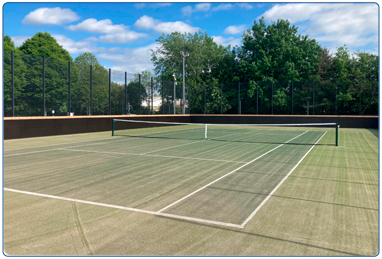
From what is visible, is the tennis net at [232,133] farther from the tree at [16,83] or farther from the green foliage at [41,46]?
the green foliage at [41,46]

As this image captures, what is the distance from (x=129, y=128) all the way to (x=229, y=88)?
49.0 feet

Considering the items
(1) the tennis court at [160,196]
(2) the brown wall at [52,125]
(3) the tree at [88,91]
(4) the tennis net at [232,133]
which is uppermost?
(3) the tree at [88,91]

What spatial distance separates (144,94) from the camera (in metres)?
27.5

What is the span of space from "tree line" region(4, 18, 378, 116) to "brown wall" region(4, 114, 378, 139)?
57cm

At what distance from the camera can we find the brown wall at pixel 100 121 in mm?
17734

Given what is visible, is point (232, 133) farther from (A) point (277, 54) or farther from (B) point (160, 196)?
(A) point (277, 54)

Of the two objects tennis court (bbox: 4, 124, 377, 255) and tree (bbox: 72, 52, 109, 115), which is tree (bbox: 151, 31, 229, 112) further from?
tennis court (bbox: 4, 124, 377, 255)

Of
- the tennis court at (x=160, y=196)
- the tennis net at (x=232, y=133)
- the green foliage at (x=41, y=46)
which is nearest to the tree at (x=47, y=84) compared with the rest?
the tennis net at (x=232, y=133)

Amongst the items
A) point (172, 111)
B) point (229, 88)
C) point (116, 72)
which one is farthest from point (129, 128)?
point (229, 88)

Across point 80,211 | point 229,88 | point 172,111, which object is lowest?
point 80,211

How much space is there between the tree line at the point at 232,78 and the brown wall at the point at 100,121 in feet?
1.87

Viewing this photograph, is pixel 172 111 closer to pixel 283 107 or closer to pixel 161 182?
pixel 283 107

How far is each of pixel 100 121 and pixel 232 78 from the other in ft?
82.3

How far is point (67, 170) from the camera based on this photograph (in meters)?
8.88
